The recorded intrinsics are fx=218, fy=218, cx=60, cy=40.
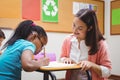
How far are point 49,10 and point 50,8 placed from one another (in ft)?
0.12

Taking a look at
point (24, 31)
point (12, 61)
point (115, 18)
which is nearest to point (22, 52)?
point (12, 61)

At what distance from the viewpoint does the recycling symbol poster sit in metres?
3.49

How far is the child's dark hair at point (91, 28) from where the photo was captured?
66.5 inches

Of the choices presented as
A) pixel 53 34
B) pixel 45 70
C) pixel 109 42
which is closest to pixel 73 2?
pixel 53 34

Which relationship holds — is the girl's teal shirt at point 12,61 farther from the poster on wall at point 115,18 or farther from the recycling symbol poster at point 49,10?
the poster on wall at point 115,18

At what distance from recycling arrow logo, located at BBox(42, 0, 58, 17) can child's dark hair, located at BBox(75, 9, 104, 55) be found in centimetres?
185

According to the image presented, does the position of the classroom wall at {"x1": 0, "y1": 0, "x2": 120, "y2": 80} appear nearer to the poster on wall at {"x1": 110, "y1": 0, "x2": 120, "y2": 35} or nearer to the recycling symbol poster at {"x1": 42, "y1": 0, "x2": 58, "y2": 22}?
the poster on wall at {"x1": 110, "y1": 0, "x2": 120, "y2": 35}

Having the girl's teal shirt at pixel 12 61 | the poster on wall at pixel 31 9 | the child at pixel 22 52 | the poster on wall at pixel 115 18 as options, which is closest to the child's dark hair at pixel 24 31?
the child at pixel 22 52

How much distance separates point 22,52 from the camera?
1235mm

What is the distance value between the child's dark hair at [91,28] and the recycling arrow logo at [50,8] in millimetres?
1846

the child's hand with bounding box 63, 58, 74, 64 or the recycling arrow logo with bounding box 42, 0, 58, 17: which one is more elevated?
the recycling arrow logo with bounding box 42, 0, 58, 17

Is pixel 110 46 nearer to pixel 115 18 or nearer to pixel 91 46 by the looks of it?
pixel 115 18

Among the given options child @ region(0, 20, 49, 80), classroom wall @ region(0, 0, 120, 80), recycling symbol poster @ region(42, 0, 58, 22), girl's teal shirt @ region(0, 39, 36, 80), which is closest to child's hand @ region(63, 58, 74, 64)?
child @ region(0, 20, 49, 80)

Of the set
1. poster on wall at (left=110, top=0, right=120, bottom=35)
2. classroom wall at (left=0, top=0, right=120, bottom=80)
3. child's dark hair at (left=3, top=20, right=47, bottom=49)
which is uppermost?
poster on wall at (left=110, top=0, right=120, bottom=35)
